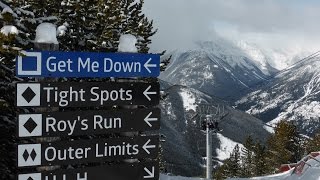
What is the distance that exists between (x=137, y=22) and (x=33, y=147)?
2930cm

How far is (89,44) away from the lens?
19.1 metres

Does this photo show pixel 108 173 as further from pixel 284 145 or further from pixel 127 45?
pixel 284 145

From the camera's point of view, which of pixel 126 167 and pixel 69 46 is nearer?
pixel 126 167

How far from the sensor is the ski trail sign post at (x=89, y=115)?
23.3 feet

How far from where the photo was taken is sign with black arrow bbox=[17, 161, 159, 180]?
24.0ft

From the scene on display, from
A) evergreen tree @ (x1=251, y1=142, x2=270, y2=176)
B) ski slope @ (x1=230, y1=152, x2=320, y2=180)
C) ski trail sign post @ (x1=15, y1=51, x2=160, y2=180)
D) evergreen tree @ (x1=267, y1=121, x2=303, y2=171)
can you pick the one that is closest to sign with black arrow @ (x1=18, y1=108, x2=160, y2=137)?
ski trail sign post @ (x1=15, y1=51, x2=160, y2=180)

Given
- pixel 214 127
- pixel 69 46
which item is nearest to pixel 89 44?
pixel 69 46

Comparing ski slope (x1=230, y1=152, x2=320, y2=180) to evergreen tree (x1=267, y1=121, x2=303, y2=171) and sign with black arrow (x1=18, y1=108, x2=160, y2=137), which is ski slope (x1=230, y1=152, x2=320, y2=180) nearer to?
sign with black arrow (x1=18, y1=108, x2=160, y2=137)

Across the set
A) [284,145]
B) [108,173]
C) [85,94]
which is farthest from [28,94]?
[284,145]

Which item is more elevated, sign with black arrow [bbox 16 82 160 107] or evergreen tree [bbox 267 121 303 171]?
sign with black arrow [bbox 16 82 160 107]

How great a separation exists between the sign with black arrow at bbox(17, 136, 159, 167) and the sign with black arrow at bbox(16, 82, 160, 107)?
59 centimetres

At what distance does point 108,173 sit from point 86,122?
93 centimetres

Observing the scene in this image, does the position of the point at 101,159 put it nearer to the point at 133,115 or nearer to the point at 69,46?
the point at 133,115

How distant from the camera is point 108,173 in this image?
309 inches
